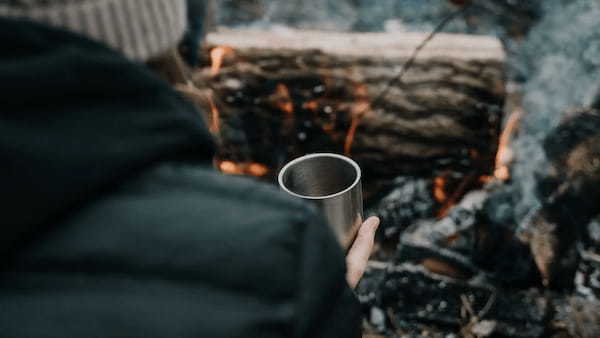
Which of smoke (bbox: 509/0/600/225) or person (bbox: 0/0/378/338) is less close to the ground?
person (bbox: 0/0/378/338)

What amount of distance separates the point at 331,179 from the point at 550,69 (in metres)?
2.85

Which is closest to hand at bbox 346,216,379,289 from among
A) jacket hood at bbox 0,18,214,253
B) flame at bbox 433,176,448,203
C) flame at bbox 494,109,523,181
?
jacket hood at bbox 0,18,214,253

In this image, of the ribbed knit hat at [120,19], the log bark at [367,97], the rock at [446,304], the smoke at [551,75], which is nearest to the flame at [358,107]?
the log bark at [367,97]

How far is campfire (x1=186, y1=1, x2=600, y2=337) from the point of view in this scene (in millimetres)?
2564

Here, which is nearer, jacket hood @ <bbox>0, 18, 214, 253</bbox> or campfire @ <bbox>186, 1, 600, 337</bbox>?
jacket hood @ <bbox>0, 18, 214, 253</bbox>

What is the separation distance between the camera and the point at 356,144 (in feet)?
10.4

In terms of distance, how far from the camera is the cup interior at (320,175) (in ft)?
5.65

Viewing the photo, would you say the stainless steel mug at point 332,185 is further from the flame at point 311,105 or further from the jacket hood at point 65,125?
the flame at point 311,105

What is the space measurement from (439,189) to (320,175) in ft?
5.16

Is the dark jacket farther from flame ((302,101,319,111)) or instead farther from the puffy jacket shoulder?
flame ((302,101,319,111))

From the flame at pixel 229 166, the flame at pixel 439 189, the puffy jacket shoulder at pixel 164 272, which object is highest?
the puffy jacket shoulder at pixel 164 272

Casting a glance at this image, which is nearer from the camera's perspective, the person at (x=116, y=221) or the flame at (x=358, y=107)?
the person at (x=116, y=221)

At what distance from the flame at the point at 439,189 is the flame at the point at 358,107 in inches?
21.3

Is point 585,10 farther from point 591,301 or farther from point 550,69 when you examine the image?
point 591,301
